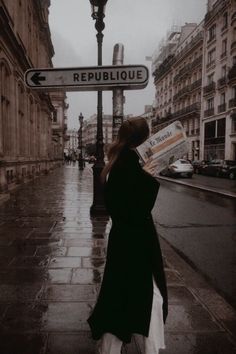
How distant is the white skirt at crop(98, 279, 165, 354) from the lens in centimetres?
240

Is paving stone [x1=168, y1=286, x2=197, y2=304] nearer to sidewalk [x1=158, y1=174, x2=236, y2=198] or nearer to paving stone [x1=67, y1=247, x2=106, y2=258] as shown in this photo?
paving stone [x1=67, y1=247, x2=106, y2=258]

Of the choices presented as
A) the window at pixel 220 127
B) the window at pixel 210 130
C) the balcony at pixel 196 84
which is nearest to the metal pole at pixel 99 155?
the window at pixel 220 127

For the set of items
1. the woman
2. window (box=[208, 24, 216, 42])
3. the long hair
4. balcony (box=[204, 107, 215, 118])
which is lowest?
the woman

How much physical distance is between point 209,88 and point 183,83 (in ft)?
39.0

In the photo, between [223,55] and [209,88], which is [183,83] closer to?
[209,88]

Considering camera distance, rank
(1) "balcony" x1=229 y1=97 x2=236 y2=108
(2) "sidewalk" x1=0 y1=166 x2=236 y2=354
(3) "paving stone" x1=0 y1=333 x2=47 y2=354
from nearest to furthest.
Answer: (3) "paving stone" x1=0 y1=333 x2=47 y2=354 < (2) "sidewalk" x1=0 y1=166 x2=236 y2=354 < (1) "balcony" x1=229 y1=97 x2=236 y2=108

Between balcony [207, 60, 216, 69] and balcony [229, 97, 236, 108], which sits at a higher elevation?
balcony [207, 60, 216, 69]

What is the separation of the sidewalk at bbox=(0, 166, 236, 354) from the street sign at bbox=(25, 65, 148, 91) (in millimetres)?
2247

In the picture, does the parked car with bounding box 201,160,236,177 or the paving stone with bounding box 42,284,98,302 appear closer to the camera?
the paving stone with bounding box 42,284,98,302

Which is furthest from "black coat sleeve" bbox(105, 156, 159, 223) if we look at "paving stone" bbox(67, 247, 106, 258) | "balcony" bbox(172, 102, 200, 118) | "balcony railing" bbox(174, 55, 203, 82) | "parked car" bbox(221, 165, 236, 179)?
"balcony railing" bbox(174, 55, 203, 82)

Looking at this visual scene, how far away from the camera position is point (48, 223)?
25.2 feet

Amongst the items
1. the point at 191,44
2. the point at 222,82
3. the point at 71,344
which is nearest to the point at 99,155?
the point at 71,344

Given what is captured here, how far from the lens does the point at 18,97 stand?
17516mm

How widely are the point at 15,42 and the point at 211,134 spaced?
3025 cm
